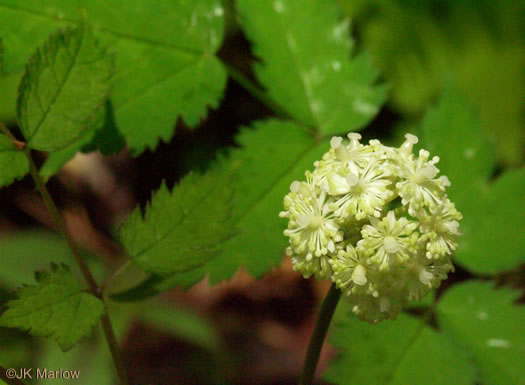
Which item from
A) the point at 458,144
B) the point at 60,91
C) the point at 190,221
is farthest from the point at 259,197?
the point at 458,144

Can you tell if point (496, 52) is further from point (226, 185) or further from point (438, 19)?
point (226, 185)

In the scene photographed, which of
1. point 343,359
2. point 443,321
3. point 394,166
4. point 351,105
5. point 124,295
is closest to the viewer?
point 394,166

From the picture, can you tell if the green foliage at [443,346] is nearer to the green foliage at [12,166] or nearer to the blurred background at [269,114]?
the green foliage at [12,166]

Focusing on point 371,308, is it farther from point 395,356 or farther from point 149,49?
point 149,49

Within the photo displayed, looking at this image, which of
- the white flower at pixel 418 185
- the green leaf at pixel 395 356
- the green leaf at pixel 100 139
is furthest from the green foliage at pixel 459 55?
the white flower at pixel 418 185

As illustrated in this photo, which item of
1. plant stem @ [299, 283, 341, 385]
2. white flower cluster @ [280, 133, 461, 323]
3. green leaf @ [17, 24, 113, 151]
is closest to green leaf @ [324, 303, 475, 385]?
plant stem @ [299, 283, 341, 385]

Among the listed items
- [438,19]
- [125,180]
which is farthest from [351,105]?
[125,180]

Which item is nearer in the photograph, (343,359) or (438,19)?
(343,359)

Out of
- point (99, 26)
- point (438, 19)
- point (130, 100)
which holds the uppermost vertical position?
point (438, 19)
